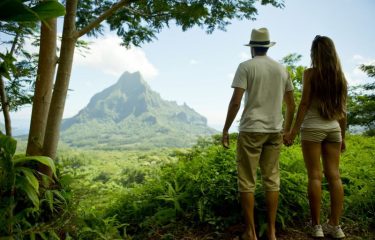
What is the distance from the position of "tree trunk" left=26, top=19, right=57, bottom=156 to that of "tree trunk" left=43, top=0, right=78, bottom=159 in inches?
7.3

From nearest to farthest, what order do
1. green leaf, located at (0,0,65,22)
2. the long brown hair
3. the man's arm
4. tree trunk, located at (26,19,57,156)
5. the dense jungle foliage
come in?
green leaf, located at (0,0,65,22)
the man's arm
the long brown hair
the dense jungle foliage
tree trunk, located at (26,19,57,156)

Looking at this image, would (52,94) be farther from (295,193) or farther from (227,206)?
(295,193)

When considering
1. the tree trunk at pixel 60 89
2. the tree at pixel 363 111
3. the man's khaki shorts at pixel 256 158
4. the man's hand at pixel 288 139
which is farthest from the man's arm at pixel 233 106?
the tree at pixel 363 111

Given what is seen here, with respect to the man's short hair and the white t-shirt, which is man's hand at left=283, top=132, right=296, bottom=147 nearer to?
the white t-shirt

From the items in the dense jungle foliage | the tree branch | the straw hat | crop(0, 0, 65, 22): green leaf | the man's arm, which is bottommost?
the dense jungle foliage

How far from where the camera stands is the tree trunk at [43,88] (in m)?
4.41

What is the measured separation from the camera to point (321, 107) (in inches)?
145

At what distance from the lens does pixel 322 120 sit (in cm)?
371

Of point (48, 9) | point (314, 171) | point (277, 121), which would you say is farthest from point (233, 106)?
point (48, 9)

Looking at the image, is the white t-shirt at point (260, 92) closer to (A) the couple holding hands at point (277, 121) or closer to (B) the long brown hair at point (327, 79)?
(A) the couple holding hands at point (277, 121)

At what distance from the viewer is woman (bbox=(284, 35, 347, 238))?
12.1 ft

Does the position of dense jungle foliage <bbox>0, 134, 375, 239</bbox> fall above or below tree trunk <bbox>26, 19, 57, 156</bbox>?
below

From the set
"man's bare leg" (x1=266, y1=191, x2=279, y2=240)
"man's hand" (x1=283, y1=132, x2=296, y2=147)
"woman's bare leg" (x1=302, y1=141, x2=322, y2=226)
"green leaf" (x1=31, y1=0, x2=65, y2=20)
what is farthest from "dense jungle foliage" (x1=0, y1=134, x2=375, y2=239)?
"green leaf" (x1=31, y1=0, x2=65, y2=20)

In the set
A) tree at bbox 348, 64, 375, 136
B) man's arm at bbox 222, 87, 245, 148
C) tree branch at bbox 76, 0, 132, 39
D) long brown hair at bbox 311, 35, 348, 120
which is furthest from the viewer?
tree at bbox 348, 64, 375, 136
